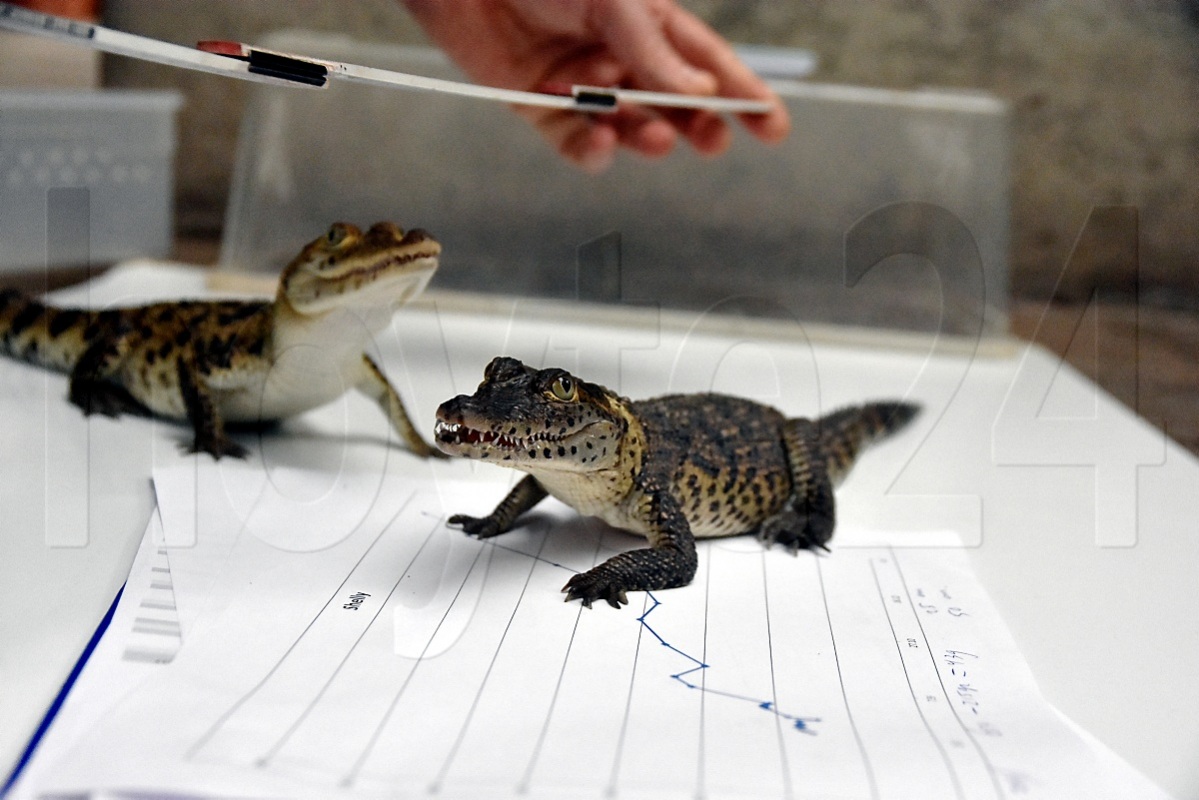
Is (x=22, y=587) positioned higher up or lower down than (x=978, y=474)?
lower down

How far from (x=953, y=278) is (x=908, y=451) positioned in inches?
46.0

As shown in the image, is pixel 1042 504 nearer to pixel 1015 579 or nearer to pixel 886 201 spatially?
pixel 1015 579

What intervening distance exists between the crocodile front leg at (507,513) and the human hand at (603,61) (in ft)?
3.20

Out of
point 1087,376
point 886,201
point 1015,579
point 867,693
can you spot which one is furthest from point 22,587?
point 886,201

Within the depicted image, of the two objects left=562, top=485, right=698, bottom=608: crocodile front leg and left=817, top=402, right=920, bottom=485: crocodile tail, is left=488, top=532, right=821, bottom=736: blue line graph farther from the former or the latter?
left=817, top=402, right=920, bottom=485: crocodile tail

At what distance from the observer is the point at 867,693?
1.18 meters

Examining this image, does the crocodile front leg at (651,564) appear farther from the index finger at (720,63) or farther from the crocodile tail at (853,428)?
the index finger at (720,63)

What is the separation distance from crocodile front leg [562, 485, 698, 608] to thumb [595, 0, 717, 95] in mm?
1141

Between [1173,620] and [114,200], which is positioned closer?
[1173,620]

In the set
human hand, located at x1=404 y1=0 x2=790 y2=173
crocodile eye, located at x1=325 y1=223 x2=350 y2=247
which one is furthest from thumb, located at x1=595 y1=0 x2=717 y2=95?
crocodile eye, located at x1=325 y1=223 x2=350 y2=247

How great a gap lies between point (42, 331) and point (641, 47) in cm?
141

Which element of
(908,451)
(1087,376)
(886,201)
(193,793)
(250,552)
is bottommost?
(193,793)

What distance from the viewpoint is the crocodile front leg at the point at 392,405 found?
1.94 m

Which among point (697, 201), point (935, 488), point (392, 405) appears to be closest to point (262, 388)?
point (392, 405)
